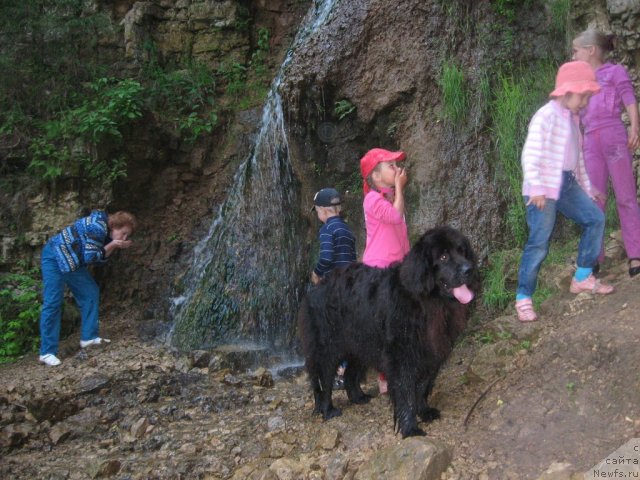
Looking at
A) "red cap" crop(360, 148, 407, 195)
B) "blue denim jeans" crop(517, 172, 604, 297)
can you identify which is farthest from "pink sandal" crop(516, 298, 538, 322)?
"red cap" crop(360, 148, 407, 195)

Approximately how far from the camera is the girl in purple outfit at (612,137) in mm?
4770

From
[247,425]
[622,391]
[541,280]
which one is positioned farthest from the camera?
[541,280]

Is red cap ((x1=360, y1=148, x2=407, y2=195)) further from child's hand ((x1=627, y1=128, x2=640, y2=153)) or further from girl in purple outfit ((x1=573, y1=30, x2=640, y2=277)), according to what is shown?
child's hand ((x1=627, y1=128, x2=640, y2=153))

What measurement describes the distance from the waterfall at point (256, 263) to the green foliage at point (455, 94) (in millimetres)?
2096

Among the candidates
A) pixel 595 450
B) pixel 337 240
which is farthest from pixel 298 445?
pixel 595 450

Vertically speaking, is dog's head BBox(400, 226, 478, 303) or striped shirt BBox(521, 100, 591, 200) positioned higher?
striped shirt BBox(521, 100, 591, 200)

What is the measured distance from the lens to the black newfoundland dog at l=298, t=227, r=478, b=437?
3711 millimetres

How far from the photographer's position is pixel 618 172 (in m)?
4.80

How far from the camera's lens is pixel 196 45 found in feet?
34.8

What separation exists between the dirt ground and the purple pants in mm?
371

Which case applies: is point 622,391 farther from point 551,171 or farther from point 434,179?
point 434,179

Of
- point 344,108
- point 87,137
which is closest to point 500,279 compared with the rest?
point 344,108

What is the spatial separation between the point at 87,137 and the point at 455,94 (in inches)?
214

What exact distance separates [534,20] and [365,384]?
4.55 metres
